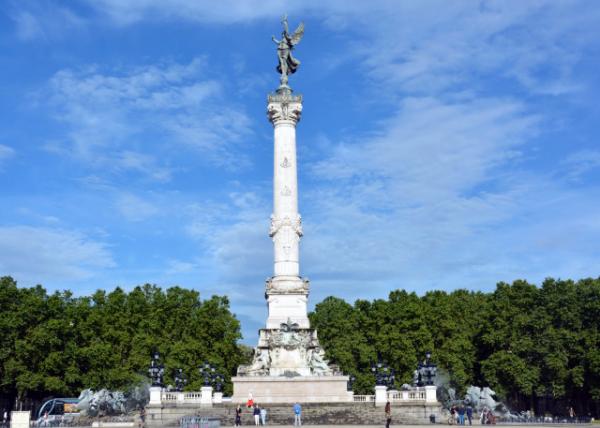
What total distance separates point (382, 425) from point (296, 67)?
29.5 metres

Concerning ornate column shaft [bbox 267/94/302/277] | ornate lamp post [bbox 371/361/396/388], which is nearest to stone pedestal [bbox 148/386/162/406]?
ornate column shaft [bbox 267/94/302/277]

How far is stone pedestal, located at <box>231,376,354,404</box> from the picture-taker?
46.2 meters

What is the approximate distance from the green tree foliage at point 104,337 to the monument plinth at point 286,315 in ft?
37.3

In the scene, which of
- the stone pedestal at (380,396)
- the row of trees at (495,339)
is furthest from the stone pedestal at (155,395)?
the row of trees at (495,339)

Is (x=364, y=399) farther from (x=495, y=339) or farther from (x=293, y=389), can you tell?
(x=495, y=339)

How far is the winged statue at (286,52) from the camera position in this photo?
5650 cm

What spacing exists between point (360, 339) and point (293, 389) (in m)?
17.7

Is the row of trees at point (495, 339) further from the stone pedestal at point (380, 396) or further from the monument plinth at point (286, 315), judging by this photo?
the stone pedestal at point (380, 396)

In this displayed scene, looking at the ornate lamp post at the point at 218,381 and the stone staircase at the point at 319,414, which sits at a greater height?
the ornate lamp post at the point at 218,381

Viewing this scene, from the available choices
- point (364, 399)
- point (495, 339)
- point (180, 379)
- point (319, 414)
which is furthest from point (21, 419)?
point (495, 339)

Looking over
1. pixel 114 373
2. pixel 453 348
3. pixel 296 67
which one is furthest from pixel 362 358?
pixel 296 67

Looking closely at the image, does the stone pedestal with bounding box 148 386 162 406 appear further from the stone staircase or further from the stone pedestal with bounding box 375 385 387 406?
the stone pedestal with bounding box 375 385 387 406

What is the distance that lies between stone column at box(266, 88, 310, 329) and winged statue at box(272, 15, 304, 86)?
6.94 ft

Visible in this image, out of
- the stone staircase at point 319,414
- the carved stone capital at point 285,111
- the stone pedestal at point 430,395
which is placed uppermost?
the carved stone capital at point 285,111
